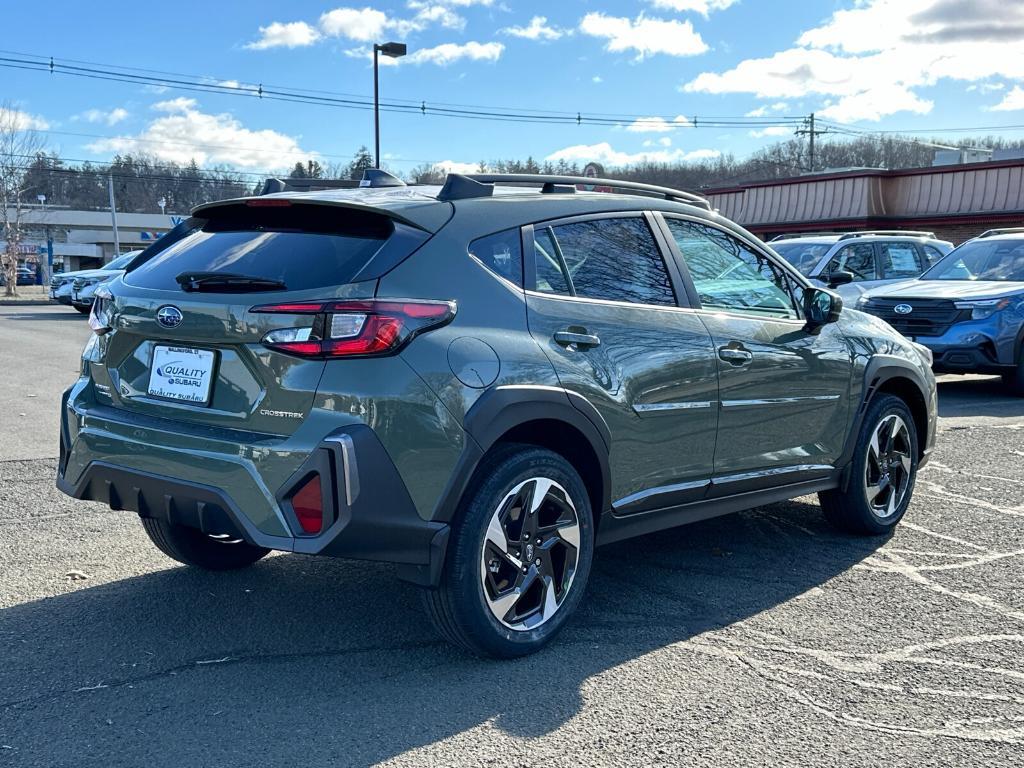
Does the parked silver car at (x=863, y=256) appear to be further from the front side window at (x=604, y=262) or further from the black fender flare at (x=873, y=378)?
the front side window at (x=604, y=262)

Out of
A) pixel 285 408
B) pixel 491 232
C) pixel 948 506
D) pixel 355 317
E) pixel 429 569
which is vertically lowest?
pixel 948 506

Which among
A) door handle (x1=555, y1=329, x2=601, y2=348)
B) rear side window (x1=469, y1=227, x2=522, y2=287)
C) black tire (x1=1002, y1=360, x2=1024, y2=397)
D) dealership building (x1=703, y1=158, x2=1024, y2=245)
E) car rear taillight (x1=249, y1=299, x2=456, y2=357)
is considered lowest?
black tire (x1=1002, y1=360, x2=1024, y2=397)

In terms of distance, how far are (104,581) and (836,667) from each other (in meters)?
3.18

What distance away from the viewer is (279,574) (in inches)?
188

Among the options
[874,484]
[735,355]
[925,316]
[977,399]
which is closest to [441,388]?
[735,355]

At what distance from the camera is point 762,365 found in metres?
4.76

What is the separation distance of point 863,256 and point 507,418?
40.4 feet

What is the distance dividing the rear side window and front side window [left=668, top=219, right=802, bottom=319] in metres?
1.04

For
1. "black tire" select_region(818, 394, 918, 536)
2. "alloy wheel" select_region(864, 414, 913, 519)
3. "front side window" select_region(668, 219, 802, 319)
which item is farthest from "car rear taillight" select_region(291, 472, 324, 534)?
"alloy wheel" select_region(864, 414, 913, 519)

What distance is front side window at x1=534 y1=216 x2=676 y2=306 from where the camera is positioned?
4074 mm

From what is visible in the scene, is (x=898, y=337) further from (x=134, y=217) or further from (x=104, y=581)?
(x=134, y=217)

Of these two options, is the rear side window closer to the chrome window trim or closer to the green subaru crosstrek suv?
the green subaru crosstrek suv

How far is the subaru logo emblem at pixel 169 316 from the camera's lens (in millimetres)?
3652

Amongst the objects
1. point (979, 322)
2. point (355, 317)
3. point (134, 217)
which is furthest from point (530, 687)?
point (134, 217)
